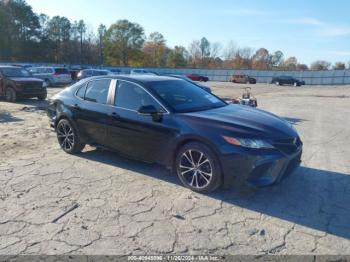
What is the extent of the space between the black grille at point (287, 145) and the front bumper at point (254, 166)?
8 cm

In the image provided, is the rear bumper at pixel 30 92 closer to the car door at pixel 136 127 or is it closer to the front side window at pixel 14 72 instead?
the front side window at pixel 14 72

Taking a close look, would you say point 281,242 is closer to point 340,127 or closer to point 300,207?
point 300,207

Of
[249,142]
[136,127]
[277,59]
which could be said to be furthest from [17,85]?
[277,59]

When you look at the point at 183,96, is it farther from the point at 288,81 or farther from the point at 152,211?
the point at 288,81

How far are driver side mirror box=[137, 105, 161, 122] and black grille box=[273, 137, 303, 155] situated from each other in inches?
67.5

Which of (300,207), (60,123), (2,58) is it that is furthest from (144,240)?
(2,58)

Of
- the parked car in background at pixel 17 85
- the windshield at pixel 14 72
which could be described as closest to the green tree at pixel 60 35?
the windshield at pixel 14 72

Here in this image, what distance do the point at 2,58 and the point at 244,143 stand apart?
229 feet

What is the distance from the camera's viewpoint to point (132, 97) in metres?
5.46

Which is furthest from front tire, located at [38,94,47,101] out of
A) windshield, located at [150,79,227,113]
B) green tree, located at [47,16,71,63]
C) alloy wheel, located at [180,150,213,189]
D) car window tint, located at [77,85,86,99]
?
green tree, located at [47,16,71,63]

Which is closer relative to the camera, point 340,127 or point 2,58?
point 340,127

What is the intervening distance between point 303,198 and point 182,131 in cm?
190

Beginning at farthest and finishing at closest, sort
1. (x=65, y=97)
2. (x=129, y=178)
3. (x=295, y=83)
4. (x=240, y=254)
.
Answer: (x=295, y=83) < (x=65, y=97) < (x=129, y=178) < (x=240, y=254)

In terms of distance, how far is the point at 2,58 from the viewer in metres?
63.8
